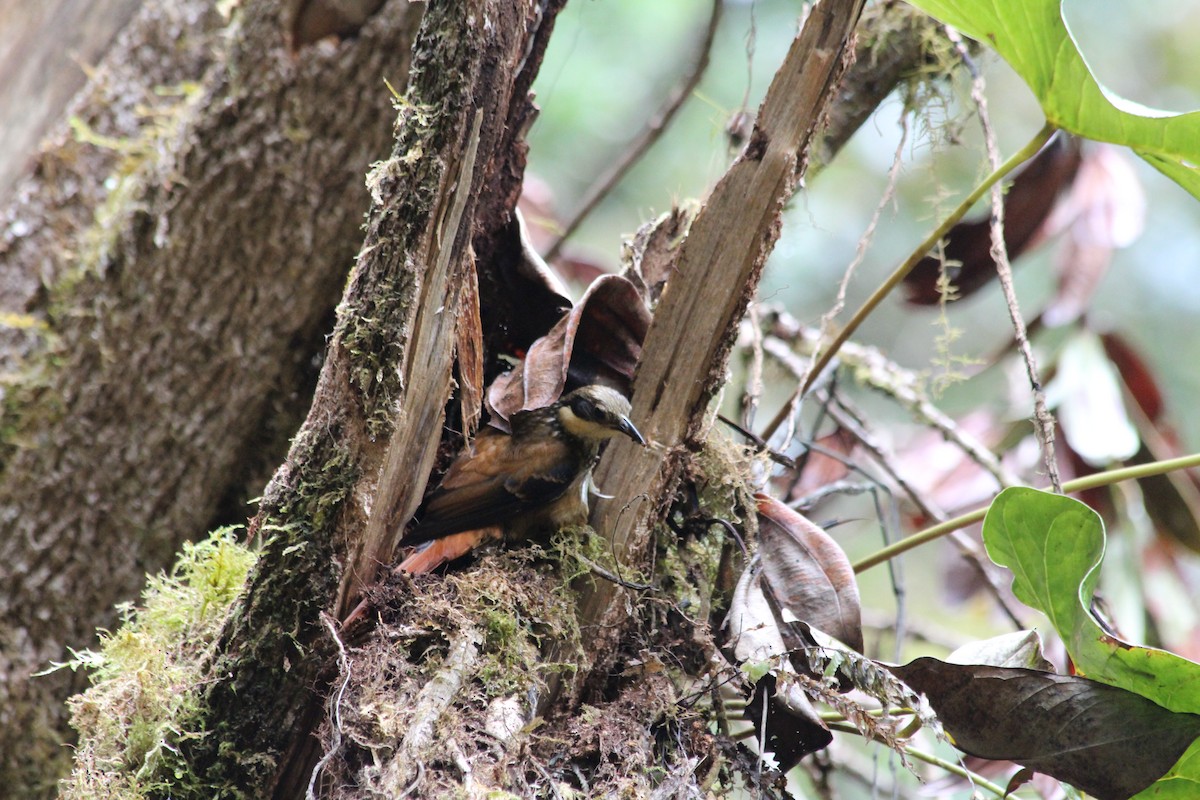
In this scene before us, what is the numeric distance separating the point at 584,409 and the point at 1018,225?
→ 178cm

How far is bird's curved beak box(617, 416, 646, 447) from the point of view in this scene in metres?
1.90

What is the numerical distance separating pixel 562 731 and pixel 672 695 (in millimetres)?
222

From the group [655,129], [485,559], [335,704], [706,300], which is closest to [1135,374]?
[655,129]

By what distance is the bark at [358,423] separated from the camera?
1.63 m

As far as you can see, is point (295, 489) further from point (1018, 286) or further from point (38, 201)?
point (1018, 286)

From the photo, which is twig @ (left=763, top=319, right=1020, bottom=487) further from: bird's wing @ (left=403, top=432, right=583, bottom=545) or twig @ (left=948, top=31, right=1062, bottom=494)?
bird's wing @ (left=403, top=432, right=583, bottom=545)

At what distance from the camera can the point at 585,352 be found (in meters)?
2.21

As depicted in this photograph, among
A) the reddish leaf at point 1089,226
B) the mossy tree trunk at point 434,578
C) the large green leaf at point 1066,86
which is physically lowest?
the mossy tree trunk at point 434,578

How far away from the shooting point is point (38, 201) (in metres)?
3.14

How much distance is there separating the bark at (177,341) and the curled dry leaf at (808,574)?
5.20 ft

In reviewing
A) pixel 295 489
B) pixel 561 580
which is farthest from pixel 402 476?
pixel 561 580

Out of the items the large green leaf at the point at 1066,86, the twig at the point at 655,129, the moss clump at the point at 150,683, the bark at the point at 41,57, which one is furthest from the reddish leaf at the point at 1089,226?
the bark at the point at 41,57

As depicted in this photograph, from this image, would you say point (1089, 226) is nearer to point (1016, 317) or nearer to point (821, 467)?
point (821, 467)

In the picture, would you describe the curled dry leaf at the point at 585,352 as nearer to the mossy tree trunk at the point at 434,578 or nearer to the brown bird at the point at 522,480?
the brown bird at the point at 522,480
